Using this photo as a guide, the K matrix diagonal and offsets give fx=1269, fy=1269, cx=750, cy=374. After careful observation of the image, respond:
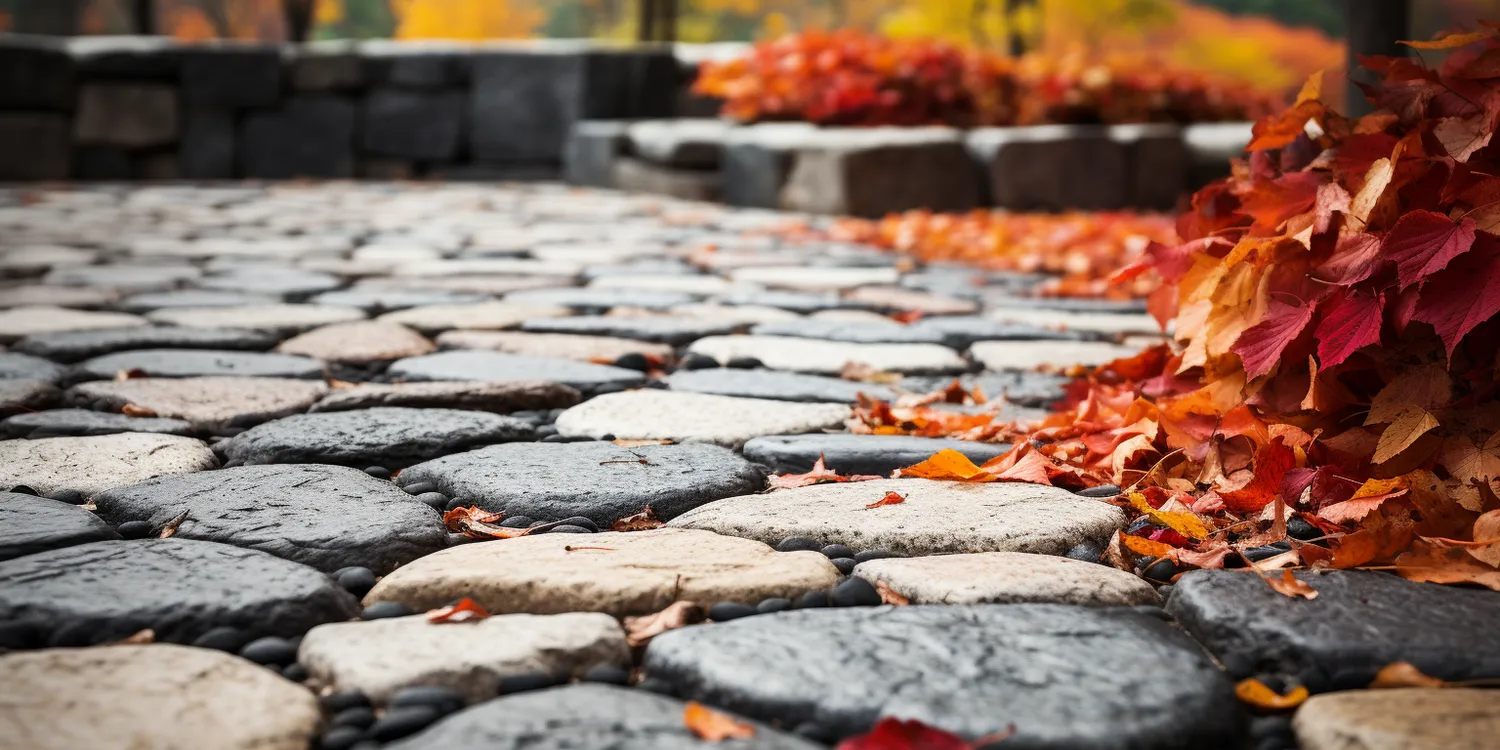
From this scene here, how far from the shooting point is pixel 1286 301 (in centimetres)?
154

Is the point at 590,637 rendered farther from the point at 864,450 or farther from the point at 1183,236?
the point at 1183,236

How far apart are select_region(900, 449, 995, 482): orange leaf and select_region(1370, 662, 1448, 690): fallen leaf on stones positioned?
26.1 inches

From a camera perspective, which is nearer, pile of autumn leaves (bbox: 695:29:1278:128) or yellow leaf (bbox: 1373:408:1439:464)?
yellow leaf (bbox: 1373:408:1439:464)

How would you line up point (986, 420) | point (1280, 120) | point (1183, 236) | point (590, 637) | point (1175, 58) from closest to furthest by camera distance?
point (590, 637), point (1280, 120), point (1183, 236), point (986, 420), point (1175, 58)

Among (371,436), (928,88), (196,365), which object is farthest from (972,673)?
(928,88)

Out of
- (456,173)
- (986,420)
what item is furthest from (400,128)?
(986,420)

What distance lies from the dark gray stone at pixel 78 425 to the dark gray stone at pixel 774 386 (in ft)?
2.75

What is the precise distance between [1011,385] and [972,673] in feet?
4.57

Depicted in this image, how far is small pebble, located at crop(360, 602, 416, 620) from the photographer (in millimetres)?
1191

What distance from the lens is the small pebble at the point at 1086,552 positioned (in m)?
1.39

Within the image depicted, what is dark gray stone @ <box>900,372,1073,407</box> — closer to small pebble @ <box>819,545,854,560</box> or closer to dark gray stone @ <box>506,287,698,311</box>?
small pebble @ <box>819,545,854,560</box>

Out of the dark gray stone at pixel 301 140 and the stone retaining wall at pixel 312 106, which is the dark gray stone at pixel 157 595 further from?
the dark gray stone at pixel 301 140

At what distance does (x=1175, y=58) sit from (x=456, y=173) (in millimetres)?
15175

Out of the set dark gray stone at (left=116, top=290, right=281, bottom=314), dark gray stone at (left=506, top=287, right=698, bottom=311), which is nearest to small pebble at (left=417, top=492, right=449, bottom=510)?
dark gray stone at (left=506, top=287, right=698, bottom=311)
